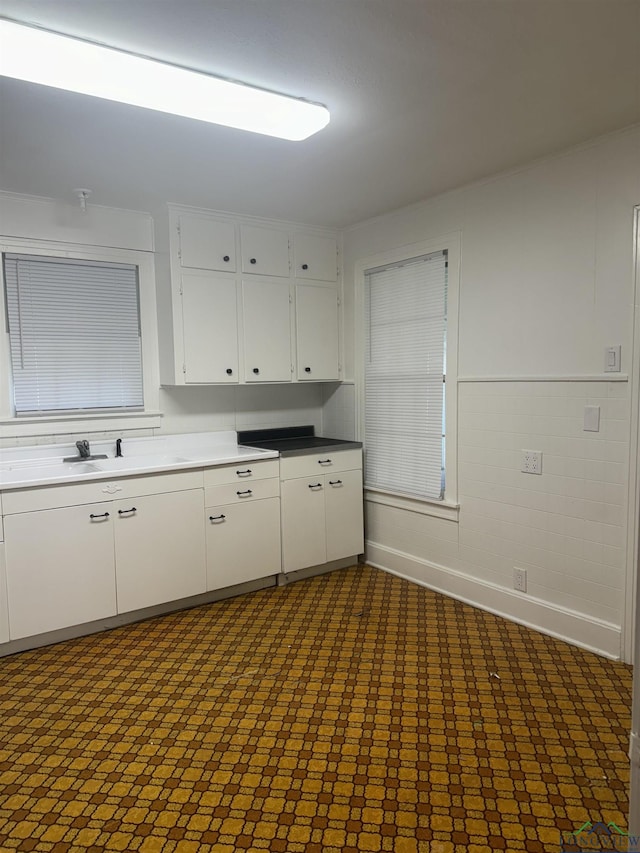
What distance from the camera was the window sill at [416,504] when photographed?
3.58 metres

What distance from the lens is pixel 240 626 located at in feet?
10.6

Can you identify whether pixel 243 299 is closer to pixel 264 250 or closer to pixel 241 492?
pixel 264 250

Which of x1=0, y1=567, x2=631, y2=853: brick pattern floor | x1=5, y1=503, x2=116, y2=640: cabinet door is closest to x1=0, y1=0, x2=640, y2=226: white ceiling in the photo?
x1=5, y1=503, x2=116, y2=640: cabinet door

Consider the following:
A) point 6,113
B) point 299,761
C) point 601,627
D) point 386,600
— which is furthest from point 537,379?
point 6,113

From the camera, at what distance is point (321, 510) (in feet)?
12.9

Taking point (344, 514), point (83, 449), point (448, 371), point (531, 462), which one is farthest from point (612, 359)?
point (83, 449)

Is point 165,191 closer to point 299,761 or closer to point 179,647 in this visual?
point 179,647

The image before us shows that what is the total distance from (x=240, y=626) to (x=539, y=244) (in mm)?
2730

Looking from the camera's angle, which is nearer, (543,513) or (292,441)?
(543,513)

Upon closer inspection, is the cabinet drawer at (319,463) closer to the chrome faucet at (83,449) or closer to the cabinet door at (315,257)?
the chrome faucet at (83,449)

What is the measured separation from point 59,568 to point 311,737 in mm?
1619

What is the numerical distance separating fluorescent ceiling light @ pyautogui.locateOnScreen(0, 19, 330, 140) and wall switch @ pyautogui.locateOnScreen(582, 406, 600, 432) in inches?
72.9

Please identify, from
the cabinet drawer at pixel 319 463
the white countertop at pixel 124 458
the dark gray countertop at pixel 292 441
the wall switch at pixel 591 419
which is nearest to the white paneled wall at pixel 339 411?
the dark gray countertop at pixel 292 441

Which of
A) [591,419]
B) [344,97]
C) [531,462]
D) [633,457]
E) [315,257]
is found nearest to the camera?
[344,97]
